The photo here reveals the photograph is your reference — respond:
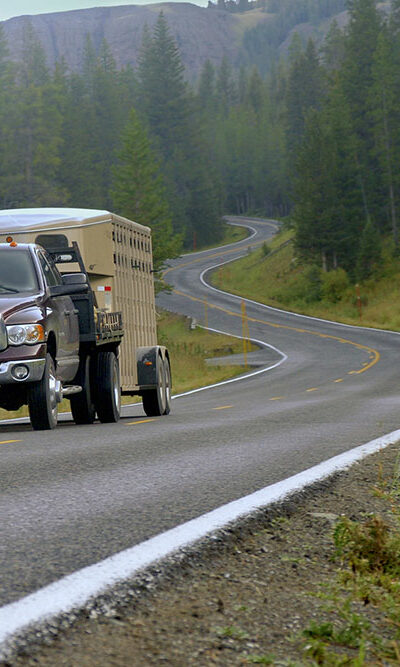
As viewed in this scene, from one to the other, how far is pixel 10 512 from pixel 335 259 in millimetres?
69732

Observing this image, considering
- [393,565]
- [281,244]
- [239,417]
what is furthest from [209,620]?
[281,244]

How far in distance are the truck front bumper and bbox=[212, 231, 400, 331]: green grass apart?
45418mm

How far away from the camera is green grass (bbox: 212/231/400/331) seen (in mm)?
61928

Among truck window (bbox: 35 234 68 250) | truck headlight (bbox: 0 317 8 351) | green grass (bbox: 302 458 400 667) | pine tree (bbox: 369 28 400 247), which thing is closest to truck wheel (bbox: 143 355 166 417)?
truck window (bbox: 35 234 68 250)

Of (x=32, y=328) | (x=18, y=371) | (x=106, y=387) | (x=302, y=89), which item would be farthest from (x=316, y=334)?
(x=302, y=89)

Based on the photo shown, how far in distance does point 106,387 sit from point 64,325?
1.48 m

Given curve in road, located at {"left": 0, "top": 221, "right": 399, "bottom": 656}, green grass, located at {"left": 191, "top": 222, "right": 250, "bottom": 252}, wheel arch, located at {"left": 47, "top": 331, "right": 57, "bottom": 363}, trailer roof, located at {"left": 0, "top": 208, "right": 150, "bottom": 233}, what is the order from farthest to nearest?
green grass, located at {"left": 191, "top": 222, "right": 250, "bottom": 252}, trailer roof, located at {"left": 0, "top": 208, "right": 150, "bottom": 233}, wheel arch, located at {"left": 47, "top": 331, "right": 57, "bottom": 363}, curve in road, located at {"left": 0, "top": 221, "right": 399, "bottom": 656}

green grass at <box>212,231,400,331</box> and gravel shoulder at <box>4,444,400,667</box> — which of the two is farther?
green grass at <box>212,231,400,331</box>

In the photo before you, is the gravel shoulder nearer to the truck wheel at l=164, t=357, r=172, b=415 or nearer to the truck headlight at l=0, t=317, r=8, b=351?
the truck headlight at l=0, t=317, r=8, b=351

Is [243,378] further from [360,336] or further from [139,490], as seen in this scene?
[139,490]

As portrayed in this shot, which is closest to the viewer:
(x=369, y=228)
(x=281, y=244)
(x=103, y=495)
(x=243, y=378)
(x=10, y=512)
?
(x=10, y=512)

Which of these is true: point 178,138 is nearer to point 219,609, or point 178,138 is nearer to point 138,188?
point 138,188

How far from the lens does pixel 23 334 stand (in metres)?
10.7

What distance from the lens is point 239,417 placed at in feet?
45.8
